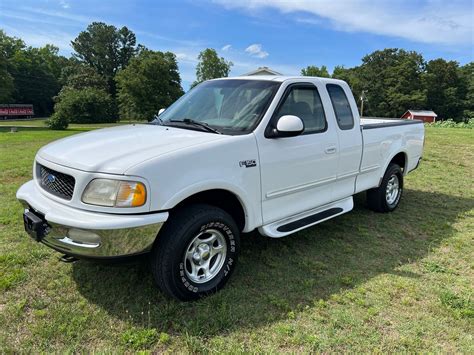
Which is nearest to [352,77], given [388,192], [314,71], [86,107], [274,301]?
[314,71]

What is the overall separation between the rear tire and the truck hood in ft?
11.1

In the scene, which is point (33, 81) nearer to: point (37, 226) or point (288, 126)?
point (37, 226)

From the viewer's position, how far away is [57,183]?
313cm

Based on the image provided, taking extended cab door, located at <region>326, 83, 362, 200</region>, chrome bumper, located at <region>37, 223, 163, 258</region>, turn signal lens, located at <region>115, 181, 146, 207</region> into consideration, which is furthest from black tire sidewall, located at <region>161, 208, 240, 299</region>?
extended cab door, located at <region>326, 83, 362, 200</region>

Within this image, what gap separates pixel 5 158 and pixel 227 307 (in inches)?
373

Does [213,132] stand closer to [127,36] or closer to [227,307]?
[227,307]

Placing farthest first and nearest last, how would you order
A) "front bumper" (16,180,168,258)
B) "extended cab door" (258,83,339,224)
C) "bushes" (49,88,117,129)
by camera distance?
1. "bushes" (49,88,117,129)
2. "extended cab door" (258,83,339,224)
3. "front bumper" (16,180,168,258)

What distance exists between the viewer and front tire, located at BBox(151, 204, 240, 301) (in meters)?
2.98

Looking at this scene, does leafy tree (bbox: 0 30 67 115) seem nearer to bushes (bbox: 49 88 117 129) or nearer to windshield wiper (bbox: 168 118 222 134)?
bushes (bbox: 49 88 117 129)

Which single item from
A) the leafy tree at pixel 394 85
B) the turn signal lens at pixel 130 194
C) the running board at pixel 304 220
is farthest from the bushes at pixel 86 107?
the leafy tree at pixel 394 85

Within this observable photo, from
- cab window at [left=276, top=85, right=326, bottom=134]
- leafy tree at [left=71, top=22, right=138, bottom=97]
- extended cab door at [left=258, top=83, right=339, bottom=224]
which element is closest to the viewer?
extended cab door at [left=258, top=83, right=339, bottom=224]

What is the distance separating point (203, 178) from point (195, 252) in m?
0.67

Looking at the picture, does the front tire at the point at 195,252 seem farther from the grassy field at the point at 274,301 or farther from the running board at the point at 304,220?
the running board at the point at 304,220

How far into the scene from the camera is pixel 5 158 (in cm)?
1014
